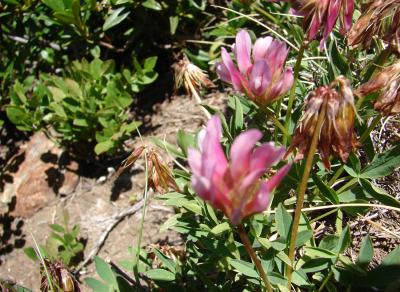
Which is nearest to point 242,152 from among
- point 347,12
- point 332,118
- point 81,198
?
point 332,118

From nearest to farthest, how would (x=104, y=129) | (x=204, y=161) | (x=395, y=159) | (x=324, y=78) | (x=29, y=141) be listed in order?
(x=204, y=161) → (x=395, y=159) → (x=324, y=78) → (x=104, y=129) → (x=29, y=141)

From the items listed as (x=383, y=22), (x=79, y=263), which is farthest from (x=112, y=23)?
(x=383, y=22)

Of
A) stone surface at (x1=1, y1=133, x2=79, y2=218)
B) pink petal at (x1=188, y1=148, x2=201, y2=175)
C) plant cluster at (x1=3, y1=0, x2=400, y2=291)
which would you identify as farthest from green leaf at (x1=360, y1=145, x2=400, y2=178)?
stone surface at (x1=1, y1=133, x2=79, y2=218)

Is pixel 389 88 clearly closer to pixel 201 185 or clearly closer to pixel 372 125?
pixel 372 125

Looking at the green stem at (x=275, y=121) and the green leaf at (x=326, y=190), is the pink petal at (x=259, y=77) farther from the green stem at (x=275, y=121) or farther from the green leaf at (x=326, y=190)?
the green leaf at (x=326, y=190)

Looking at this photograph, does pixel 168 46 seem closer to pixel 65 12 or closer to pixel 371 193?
pixel 65 12

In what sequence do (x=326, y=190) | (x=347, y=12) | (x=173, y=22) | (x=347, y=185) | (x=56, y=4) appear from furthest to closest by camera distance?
(x=173, y=22) → (x=56, y=4) → (x=347, y=185) → (x=326, y=190) → (x=347, y=12)
